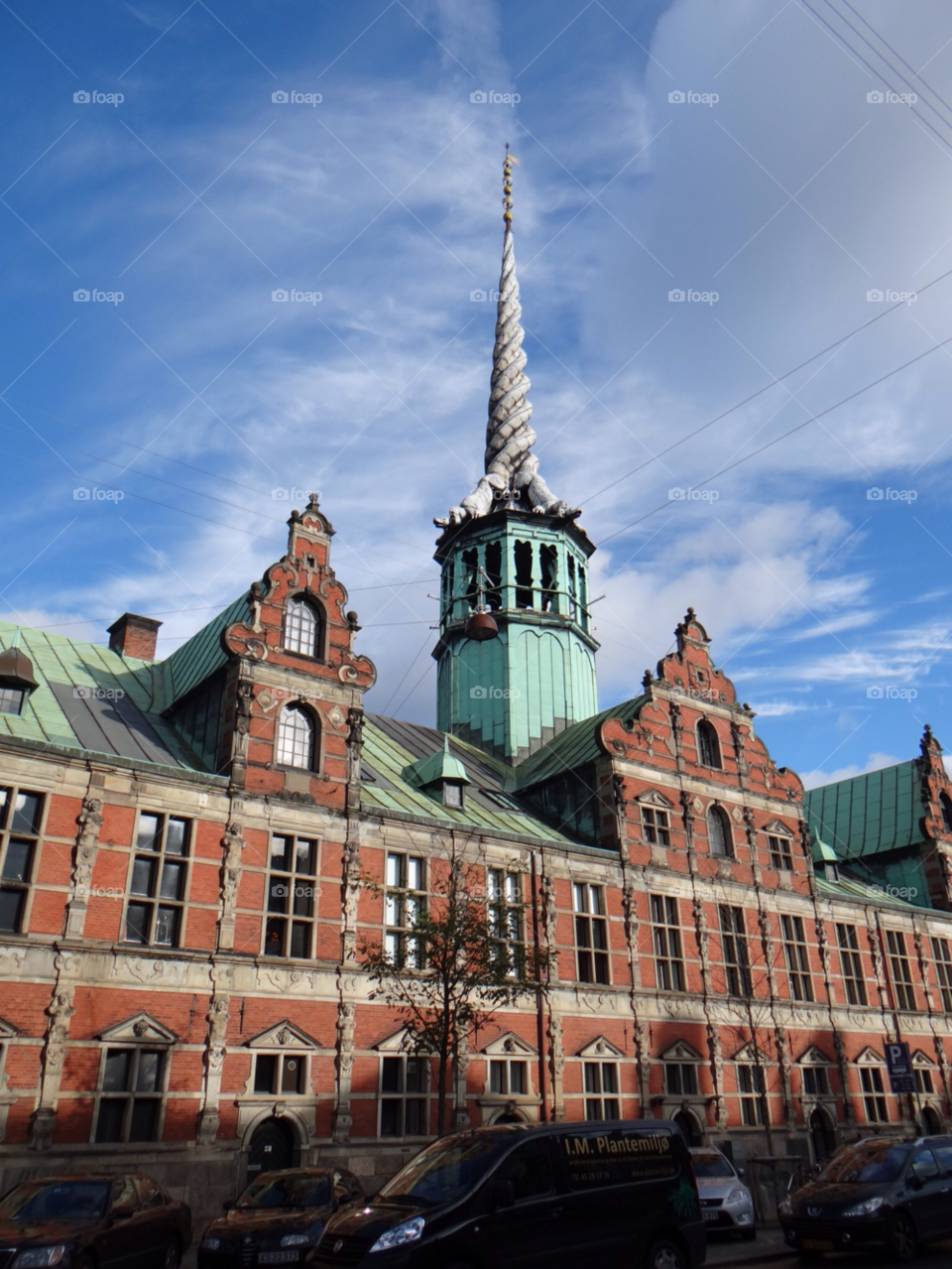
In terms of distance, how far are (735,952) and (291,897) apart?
A: 1780 cm

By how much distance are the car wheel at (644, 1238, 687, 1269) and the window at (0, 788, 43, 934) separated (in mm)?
15160

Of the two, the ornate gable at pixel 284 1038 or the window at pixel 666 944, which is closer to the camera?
the ornate gable at pixel 284 1038

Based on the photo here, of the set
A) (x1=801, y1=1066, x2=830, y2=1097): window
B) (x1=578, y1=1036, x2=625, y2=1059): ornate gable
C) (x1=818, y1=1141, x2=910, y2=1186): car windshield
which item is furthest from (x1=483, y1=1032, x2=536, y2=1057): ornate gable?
(x1=801, y1=1066, x2=830, y2=1097): window

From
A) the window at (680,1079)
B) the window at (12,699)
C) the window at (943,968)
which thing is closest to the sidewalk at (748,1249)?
the window at (680,1079)

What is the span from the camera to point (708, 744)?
3925 cm

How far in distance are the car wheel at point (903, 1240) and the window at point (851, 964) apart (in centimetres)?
2324

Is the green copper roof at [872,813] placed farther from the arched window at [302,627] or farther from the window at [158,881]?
the window at [158,881]

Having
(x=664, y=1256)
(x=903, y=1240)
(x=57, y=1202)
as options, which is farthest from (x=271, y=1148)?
(x=903, y=1240)

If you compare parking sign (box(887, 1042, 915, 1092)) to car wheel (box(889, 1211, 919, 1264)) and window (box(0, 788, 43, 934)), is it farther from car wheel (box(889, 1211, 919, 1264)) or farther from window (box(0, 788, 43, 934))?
window (box(0, 788, 43, 934))

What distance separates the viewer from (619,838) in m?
33.8

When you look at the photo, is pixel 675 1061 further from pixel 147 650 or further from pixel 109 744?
pixel 147 650

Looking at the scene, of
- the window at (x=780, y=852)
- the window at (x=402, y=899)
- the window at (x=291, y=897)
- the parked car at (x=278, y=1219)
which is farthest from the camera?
the window at (x=780, y=852)

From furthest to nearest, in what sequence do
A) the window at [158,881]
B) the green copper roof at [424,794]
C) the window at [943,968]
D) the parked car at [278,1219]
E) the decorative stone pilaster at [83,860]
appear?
1. the window at [943,968]
2. the green copper roof at [424,794]
3. the window at [158,881]
4. the decorative stone pilaster at [83,860]
5. the parked car at [278,1219]

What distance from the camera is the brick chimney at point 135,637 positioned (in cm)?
3375
